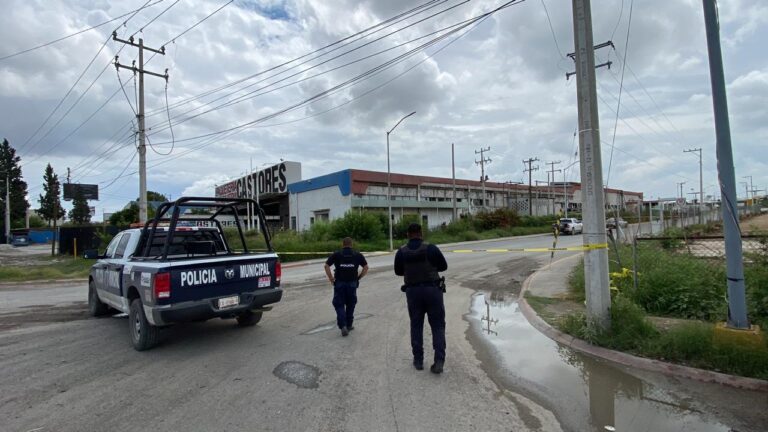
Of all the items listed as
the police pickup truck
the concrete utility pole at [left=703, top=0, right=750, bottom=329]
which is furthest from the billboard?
the concrete utility pole at [left=703, top=0, right=750, bottom=329]

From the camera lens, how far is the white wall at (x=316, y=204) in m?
40.9

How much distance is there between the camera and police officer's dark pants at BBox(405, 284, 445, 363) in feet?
16.9

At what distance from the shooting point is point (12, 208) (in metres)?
77.1

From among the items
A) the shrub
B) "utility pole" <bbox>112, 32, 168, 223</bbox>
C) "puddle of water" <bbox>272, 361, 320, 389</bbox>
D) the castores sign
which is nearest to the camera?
"puddle of water" <bbox>272, 361, 320, 389</bbox>

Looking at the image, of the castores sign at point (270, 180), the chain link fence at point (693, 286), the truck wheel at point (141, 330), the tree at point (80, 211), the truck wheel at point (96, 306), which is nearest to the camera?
the truck wheel at point (141, 330)

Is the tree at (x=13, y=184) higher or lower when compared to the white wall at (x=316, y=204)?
higher

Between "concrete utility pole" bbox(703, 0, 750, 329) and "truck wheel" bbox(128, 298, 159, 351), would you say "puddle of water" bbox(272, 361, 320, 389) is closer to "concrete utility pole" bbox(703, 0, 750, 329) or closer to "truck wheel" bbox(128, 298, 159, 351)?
"truck wheel" bbox(128, 298, 159, 351)

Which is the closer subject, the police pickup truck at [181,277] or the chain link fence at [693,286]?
the police pickup truck at [181,277]

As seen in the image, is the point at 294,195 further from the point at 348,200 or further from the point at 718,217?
the point at 718,217

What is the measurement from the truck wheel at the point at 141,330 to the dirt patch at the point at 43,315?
351 centimetres

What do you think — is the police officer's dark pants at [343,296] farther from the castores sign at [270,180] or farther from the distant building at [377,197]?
the castores sign at [270,180]

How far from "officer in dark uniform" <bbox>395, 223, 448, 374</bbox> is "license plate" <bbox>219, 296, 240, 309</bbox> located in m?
2.70

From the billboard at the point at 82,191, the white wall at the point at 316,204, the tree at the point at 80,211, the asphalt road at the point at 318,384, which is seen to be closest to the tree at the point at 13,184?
the tree at the point at 80,211

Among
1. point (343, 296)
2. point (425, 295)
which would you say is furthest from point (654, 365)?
point (343, 296)
